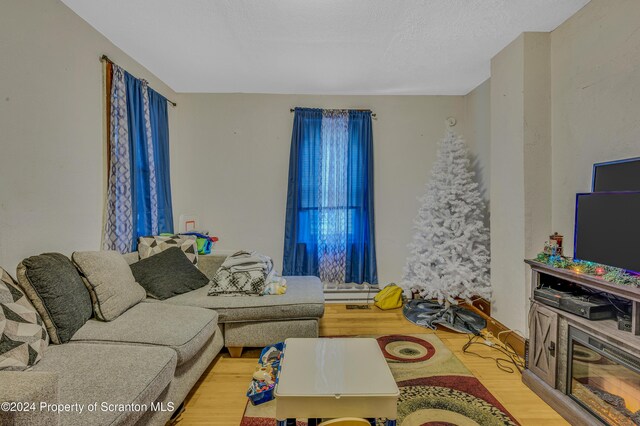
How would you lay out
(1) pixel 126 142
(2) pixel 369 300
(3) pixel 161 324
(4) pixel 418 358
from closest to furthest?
(3) pixel 161 324 → (4) pixel 418 358 → (1) pixel 126 142 → (2) pixel 369 300

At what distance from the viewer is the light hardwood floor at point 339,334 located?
1.81m

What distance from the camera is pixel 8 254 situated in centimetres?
179

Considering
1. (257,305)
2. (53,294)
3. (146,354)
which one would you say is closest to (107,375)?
(146,354)

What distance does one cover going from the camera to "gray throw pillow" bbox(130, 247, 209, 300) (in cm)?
247

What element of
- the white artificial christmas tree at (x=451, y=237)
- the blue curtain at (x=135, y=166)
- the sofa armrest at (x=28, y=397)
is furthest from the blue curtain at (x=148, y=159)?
the white artificial christmas tree at (x=451, y=237)

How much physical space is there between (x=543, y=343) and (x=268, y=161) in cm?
320

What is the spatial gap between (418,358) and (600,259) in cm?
140

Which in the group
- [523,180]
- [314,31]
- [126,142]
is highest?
[314,31]

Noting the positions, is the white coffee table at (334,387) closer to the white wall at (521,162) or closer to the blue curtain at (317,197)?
the white wall at (521,162)

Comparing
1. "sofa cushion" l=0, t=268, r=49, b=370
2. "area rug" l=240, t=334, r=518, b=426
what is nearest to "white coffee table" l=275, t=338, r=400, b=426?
"area rug" l=240, t=334, r=518, b=426

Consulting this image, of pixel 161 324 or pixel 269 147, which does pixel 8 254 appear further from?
pixel 269 147

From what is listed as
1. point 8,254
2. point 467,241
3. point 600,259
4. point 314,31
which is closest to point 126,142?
point 8,254

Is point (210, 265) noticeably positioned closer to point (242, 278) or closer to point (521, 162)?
point (242, 278)

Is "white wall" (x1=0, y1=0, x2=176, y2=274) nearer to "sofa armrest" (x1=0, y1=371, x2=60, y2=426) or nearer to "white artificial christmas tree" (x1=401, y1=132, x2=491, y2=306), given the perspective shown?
"sofa armrest" (x1=0, y1=371, x2=60, y2=426)
